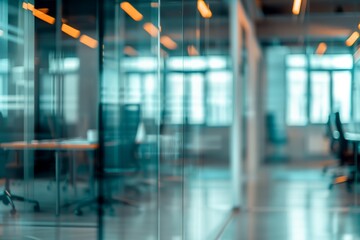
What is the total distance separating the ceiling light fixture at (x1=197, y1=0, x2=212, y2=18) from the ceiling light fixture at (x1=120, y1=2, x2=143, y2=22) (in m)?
0.80

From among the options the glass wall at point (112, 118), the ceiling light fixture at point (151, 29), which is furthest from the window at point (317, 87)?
the ceiling light fixture at point (151, 29)

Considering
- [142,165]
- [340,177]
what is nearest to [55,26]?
[142,165]

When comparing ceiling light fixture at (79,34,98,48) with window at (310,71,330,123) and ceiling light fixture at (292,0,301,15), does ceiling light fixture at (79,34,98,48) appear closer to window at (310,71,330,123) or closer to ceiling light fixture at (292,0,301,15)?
ceiling light fixture at (292,0,301,15)

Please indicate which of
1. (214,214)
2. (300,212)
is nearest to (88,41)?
(214,214)

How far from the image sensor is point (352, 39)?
5953 mm

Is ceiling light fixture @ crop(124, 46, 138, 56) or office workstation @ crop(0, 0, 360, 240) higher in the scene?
ceiling light fixture @ crop(124, 46, 138, 56)

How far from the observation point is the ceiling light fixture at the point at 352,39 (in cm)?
587

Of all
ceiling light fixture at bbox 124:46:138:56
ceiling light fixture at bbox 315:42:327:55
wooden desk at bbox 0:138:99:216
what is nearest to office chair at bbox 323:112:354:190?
ceiling light fixture at bbox 315:42:327:55

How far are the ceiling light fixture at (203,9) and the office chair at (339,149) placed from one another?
8.00ft

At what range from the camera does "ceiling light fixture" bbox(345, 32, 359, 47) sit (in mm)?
5874

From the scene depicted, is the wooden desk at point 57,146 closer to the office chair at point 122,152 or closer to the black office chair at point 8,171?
the black office chair at point 8,171

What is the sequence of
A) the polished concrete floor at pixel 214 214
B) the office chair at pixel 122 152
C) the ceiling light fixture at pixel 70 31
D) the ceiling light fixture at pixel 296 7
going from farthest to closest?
the ceiling light fixture at pixel 296 7 < the office chair at pixel 122 152 < the ceiling light fixture at pixel 70 31 < the polished concrete floor at pixel 214 214

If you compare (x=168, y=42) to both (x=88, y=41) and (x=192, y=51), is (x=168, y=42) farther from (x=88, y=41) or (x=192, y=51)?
(x=192, y=51)

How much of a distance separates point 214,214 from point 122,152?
1173 mm
